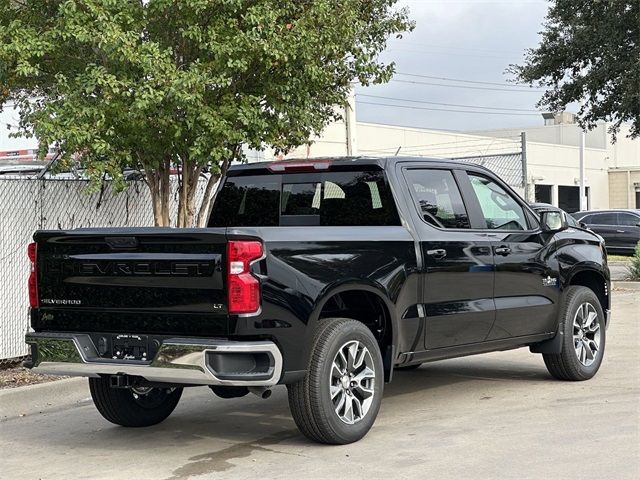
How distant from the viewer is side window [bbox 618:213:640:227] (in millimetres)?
30358

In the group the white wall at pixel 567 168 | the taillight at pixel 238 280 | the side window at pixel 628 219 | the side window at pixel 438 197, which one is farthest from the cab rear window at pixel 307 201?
the white wall at pixel 567 168

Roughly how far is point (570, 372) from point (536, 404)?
40.0 inches

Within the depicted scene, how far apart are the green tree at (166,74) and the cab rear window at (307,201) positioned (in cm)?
188

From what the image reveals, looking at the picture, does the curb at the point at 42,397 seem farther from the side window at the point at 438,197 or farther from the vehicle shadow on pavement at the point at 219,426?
the side window at the point at 438,197

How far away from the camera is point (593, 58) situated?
2364 centimetres

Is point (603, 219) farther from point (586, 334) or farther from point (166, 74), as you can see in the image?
point (166, 74)

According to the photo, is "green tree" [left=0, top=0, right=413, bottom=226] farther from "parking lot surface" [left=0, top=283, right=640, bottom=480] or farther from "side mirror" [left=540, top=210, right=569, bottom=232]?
"side mirror" [left=540, top=210, right=569, bottom=232]

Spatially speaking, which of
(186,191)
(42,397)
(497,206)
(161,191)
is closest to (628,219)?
(186,191)

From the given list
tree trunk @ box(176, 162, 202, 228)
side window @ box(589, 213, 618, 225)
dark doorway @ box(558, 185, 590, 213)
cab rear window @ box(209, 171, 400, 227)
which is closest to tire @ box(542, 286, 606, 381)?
cab rear window @ box(209, 171, 400, 227)

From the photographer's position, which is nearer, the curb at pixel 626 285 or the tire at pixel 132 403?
the tire at pixel 132 403

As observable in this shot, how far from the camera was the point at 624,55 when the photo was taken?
74.0ft

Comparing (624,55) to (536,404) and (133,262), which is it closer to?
(536,404)

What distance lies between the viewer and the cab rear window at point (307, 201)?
7.83m

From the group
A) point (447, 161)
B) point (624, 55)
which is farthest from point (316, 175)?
point (624, 55)
